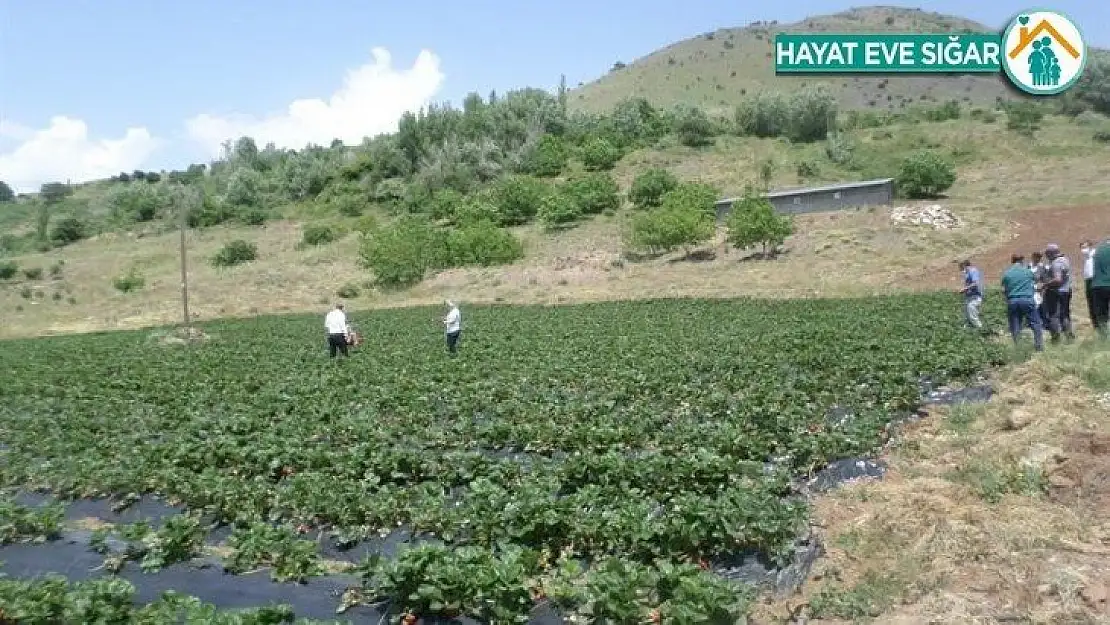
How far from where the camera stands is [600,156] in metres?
75.6

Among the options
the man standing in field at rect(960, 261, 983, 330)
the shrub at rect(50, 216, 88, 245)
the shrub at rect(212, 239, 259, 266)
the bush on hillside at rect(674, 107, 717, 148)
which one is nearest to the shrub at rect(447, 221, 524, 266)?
the shrub at rect(212, 239, 259, 266)

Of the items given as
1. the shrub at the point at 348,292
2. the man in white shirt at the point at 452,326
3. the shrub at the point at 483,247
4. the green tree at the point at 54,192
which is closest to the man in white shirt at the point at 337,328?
the man in white shirt at the point at 452,326

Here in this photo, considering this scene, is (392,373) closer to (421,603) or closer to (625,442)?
(625,442)

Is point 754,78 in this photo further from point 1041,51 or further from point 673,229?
point 1041,51

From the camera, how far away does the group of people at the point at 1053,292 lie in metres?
14.3

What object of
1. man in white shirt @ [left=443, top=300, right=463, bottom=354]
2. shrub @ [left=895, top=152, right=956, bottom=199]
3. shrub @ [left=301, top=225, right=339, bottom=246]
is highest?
shrub @ [left=895, top=152, right=956, bottom=199]

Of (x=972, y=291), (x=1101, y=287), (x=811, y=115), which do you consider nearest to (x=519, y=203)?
(x=811, y=115)

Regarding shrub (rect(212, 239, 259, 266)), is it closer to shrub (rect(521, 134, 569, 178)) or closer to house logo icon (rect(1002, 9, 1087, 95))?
shrub (rect(521, 134, 569, 178))

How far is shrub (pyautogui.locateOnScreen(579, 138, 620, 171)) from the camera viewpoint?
7556cm

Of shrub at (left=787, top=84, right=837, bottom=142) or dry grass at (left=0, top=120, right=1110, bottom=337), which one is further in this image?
shrub at (left=787, top=84, right=837, bottom=142)

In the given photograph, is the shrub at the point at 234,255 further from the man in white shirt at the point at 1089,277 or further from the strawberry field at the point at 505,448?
the man in white shirt at the point at 1089,277

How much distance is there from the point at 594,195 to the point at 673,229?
16.6 metres

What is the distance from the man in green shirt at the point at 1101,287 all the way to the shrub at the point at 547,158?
6500cm

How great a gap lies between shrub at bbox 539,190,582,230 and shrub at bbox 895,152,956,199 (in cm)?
2083
